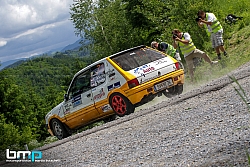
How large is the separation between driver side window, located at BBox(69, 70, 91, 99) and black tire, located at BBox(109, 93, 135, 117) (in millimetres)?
1002

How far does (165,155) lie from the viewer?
5.93 meters

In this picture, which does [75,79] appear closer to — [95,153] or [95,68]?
[95,68]

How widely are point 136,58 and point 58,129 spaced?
3632 millimetres

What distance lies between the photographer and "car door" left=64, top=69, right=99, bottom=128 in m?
12.7

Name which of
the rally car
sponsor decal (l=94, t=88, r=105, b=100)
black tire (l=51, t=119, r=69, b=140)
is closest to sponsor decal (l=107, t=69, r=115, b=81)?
the rally car

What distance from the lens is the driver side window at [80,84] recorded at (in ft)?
42.3

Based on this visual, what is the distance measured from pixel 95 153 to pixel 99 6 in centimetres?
4687

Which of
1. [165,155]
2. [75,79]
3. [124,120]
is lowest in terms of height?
[165,155]

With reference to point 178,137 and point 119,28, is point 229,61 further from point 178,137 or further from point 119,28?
point 119,28

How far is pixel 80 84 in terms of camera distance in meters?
13.1

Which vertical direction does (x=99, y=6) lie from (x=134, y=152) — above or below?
above

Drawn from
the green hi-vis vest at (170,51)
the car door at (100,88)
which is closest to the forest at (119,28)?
the car door at (100,88)

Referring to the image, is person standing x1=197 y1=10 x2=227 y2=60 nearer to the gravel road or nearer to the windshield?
the windshield

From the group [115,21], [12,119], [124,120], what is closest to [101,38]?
[115,21]
